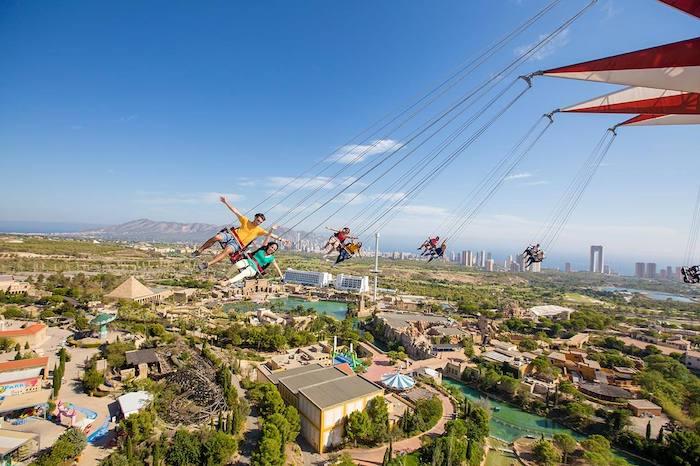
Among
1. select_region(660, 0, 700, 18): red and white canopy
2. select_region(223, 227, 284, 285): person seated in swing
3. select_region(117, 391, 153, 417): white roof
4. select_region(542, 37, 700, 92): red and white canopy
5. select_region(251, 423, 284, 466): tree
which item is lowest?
select_region(117, 391, 153, 417): white roof

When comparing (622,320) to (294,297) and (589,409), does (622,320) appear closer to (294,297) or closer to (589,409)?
(589,409)

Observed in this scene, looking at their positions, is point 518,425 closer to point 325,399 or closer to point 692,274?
point 325,399

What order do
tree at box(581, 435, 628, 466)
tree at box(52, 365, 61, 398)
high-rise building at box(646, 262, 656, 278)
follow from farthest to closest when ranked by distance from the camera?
high-rise building at box(646, 262, 656, 278) < tree at box(52, 365, 61, 398) < tree at box(581, 435, 628, 466)

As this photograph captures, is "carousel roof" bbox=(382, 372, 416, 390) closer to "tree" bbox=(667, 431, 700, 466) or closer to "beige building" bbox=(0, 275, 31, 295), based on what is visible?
"tree" bbox=(667, 431, 700, 466)

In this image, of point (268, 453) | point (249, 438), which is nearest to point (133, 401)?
point (249, 438)

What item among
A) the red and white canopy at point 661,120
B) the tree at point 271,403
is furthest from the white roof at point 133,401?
the red and white canopy at point 661,120

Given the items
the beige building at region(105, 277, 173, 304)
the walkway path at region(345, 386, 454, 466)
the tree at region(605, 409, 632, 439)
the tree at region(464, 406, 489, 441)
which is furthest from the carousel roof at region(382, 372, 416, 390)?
the beige building at region(105, 277, 173, 304)
